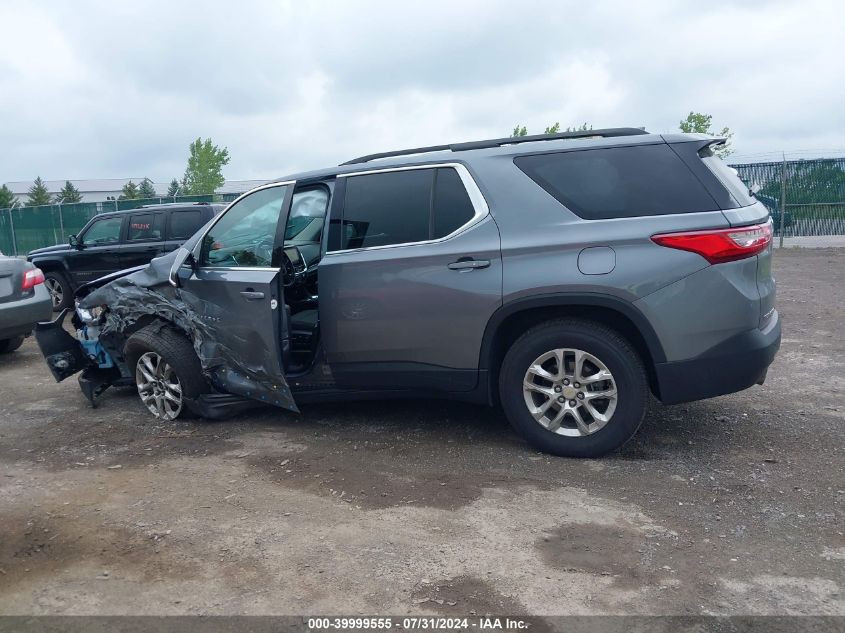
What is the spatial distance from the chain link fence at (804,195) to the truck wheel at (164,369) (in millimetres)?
16120

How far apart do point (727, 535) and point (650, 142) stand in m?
2.27

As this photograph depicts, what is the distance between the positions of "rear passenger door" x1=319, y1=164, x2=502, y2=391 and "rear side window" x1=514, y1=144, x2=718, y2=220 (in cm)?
48

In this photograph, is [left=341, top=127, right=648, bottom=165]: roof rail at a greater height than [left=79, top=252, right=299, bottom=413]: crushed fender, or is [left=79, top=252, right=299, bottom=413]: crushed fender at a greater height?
[left=341, top=127, right=648, bottom=165]: roof rail

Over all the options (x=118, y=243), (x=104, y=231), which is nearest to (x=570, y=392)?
(x=118, y=243)

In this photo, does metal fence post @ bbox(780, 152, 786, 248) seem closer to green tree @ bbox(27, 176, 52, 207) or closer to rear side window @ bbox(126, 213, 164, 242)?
rear side window @ bbox(126, 213, 164, 242)

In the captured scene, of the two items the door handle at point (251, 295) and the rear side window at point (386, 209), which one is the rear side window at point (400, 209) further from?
the door handle at point (251, 295)

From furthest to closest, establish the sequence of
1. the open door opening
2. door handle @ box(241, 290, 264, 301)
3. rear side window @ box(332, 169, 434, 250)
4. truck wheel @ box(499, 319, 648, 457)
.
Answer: the open door opening, door handle @ box(241, 290, 264, 301), rear side window @ box(332, 169, 434, 250), truck wheel @ box(499, 319, 648, 457)

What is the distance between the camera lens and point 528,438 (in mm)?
4672

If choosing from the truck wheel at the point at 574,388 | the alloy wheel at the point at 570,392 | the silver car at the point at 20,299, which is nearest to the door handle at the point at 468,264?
the truck wheel at the point at 574,388

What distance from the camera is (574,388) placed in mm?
4488

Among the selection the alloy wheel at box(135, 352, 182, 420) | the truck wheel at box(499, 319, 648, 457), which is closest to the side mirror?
the alloy wheel at box(135, 352, 182, 420)

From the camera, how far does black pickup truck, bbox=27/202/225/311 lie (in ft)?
37.7

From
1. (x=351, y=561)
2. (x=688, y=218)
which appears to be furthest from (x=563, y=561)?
(x=688, y=218)

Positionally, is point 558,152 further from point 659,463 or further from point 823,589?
point 823,589
